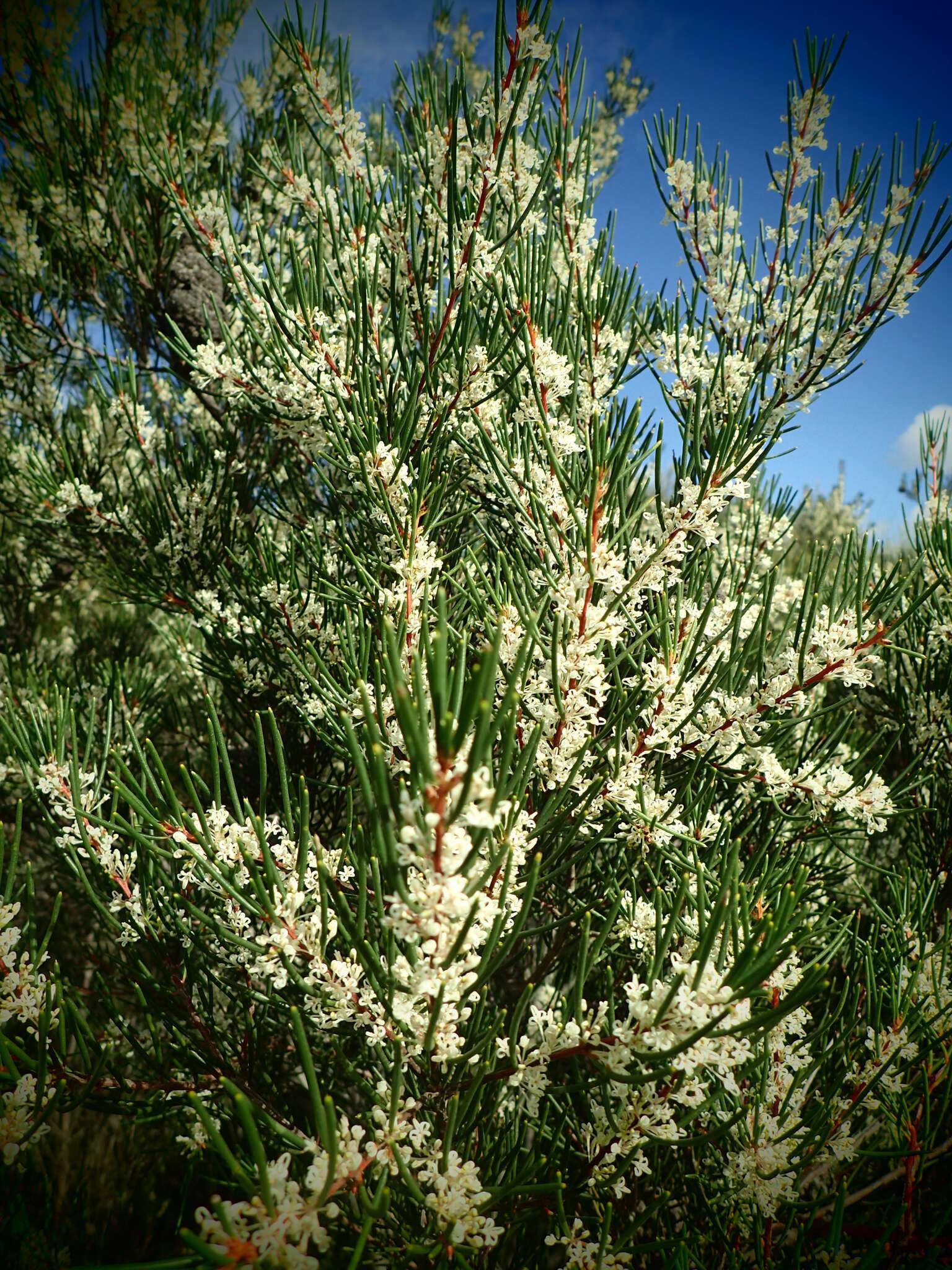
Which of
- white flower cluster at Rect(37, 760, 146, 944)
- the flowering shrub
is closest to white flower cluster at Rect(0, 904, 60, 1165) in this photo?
the flowering shrub

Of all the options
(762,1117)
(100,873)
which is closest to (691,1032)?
(762,1117)

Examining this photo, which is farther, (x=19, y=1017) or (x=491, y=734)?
(x=19, y=1017)

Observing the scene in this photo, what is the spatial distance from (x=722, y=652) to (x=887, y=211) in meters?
1.02

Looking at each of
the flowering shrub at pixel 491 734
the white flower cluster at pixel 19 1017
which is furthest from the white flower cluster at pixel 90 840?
the white flower cluster at pixel 19 1017

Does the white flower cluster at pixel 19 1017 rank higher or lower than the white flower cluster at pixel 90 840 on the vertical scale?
lower

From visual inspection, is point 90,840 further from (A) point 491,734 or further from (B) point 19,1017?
(A) point 491,734

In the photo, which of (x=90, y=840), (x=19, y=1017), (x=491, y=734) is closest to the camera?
(x=491, y=734)

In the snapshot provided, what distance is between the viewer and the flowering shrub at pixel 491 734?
83 cm

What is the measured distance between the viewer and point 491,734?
2.13 ft

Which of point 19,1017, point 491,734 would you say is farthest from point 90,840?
point 491,734

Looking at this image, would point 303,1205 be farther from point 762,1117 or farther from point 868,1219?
point 868,1219

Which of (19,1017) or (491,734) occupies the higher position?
(491,734)

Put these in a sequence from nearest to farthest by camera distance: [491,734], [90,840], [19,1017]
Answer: [491,734], [19,1017], [90,840]

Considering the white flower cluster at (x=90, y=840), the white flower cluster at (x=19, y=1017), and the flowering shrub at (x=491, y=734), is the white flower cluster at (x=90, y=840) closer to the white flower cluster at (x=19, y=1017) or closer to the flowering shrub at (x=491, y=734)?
the flowering shrub at (x=491, y=734)
